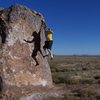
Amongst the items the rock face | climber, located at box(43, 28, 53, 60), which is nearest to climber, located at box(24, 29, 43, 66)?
the rock face

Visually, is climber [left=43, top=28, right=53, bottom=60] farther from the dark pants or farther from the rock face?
the rock face

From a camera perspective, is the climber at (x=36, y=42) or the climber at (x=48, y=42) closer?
the climber at (x=48, y=42)

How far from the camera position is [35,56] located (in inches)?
728

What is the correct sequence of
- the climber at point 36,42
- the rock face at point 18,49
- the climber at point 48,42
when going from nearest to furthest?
the rock face at point 18,49
the climber at point 48,42
the climber at point 36,42

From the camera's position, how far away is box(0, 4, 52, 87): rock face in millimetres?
17266

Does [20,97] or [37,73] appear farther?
[37,73]

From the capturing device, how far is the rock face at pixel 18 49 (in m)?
17.3

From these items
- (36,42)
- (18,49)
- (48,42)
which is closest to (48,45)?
(48,42)

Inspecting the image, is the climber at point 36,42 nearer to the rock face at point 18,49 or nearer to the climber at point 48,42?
the rock face at point 18,49

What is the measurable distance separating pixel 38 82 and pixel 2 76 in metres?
2.38

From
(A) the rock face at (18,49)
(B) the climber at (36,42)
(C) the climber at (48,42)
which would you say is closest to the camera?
(A) the rock face at (18,49)

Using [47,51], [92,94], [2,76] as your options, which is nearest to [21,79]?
[2,76]

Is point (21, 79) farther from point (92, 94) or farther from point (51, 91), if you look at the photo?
point (92, 94)

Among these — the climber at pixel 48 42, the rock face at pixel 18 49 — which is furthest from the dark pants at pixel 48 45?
the rock face at pixel 18 49
